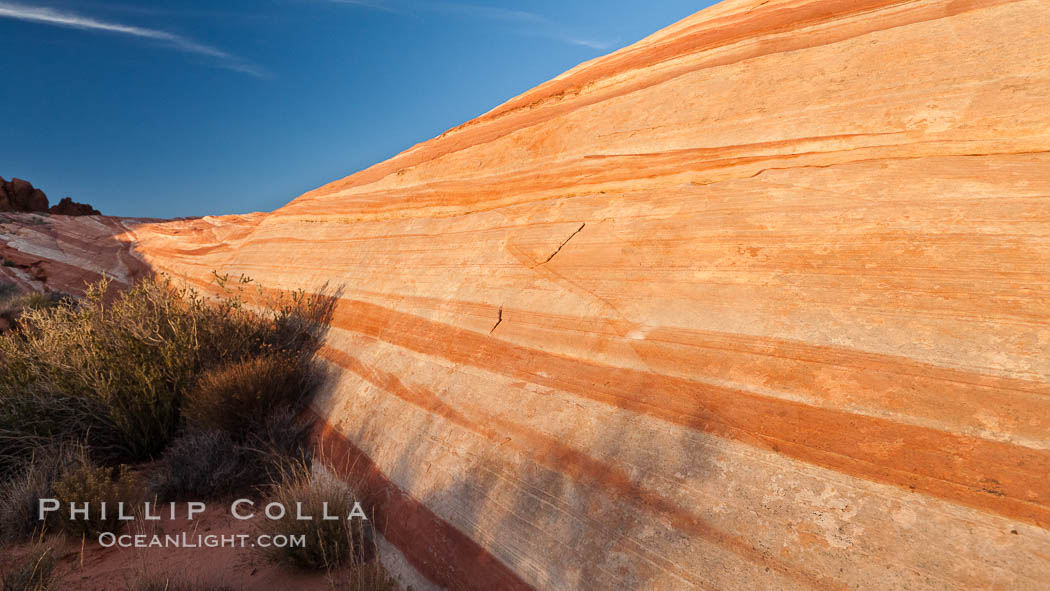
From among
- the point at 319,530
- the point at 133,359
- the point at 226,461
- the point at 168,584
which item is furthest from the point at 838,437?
the point at 133,359

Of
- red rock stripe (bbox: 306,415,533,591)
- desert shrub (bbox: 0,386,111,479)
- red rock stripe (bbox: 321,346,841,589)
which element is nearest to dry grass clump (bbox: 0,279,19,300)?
desert shrub (bbox: 0,386,111,479)

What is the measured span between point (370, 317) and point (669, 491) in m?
3.59

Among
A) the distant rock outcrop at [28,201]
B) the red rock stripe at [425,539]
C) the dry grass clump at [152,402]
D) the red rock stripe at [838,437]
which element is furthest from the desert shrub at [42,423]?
the distant rock outcrop at [28,201]

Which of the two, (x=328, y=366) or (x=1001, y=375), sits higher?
(x=1001, y=375)

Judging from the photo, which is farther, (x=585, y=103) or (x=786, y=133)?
(x=585, y=103)

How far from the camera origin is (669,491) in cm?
220

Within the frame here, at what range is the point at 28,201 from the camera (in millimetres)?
29266

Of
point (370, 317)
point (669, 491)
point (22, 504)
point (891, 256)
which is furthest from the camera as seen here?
point (370, 317)

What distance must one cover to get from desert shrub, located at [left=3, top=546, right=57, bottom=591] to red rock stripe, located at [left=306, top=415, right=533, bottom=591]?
1.62m

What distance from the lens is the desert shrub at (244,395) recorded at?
451cm

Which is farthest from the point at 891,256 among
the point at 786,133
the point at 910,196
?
the point at 786,133

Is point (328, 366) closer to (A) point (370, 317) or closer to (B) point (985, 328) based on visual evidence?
(A) point (370, 317)

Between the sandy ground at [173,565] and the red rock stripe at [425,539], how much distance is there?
45 cm

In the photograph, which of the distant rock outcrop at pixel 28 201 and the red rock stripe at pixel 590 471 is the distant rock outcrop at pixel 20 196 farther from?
the red rock stripe at pixel 590 471
